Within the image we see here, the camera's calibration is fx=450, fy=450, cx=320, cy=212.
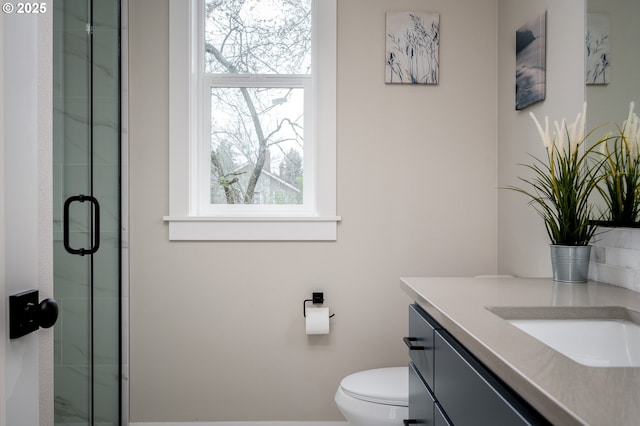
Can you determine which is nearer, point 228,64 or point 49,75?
point 49,75

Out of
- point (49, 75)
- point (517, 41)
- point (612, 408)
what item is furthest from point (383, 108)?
point (612, 408)

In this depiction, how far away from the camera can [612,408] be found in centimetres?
55

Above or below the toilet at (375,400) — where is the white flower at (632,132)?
above

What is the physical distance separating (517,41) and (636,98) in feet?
2.70

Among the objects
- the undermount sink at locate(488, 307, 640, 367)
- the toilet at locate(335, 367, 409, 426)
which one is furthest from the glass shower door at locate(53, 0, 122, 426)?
the undermount sink at locate(488, 307, 640, 367)

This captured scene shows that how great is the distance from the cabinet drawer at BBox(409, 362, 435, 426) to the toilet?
248 millimetres

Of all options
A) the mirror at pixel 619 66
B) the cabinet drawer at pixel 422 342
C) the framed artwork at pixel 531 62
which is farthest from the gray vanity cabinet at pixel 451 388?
the framed artwork at pixel 531 62

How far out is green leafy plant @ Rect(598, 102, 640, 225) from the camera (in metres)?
1.26

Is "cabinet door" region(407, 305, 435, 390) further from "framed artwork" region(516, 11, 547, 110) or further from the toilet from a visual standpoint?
"framed artwork" region(516, 11, 547, 110)

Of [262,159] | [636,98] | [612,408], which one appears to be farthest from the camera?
[262,159]

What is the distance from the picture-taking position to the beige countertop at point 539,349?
0.56 m

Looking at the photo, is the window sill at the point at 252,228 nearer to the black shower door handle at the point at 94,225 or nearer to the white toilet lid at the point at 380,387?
the black shower door handle at the point at 94,225

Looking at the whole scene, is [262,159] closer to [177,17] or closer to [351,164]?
[351,164]

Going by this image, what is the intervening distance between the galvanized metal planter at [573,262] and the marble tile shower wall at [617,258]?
53 millimetres
